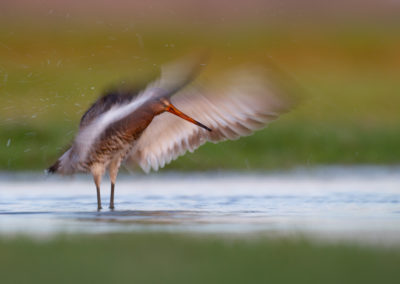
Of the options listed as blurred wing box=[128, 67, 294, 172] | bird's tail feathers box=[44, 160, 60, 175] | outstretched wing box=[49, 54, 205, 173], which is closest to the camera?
outstretched wing box=[49, 54, 205, 173]

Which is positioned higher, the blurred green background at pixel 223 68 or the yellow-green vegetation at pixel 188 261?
the blurred green background at pixel 223 68

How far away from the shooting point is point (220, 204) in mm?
9914

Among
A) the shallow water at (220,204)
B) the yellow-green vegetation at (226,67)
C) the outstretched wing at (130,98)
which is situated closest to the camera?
the shallow water at (220,204)

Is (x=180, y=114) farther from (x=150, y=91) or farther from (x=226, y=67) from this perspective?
(x=226, y=67)

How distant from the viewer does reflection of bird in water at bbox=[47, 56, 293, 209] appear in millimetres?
9289

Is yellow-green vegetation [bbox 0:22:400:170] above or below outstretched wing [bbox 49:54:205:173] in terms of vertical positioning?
above

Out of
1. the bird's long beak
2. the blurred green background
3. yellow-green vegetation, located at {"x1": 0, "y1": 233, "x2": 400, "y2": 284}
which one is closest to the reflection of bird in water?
the bird's long beak

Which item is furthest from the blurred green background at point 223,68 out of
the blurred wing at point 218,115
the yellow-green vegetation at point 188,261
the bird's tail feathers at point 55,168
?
the yellow-green vegetation at point 188,261

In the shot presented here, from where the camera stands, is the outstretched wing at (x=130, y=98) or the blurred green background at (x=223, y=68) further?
the blurred green background at (x=223, y=68)

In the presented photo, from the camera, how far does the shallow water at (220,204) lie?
26.4 ft

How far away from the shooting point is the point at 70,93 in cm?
2227

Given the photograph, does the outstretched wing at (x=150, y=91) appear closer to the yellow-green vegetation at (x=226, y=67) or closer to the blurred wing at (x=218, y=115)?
the blurred wing at (x=218, y=115)

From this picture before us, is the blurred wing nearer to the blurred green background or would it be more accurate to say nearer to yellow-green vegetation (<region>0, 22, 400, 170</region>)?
the blurred green background

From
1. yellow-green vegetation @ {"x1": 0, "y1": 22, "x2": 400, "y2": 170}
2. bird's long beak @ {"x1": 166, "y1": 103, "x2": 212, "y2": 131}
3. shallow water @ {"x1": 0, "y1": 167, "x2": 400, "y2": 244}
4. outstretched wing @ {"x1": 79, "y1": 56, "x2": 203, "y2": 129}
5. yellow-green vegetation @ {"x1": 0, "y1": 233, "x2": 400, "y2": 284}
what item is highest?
yellow-green vegetation @ {"x1": 0, "y1": 22, "x2": 400, "y2": 170}
